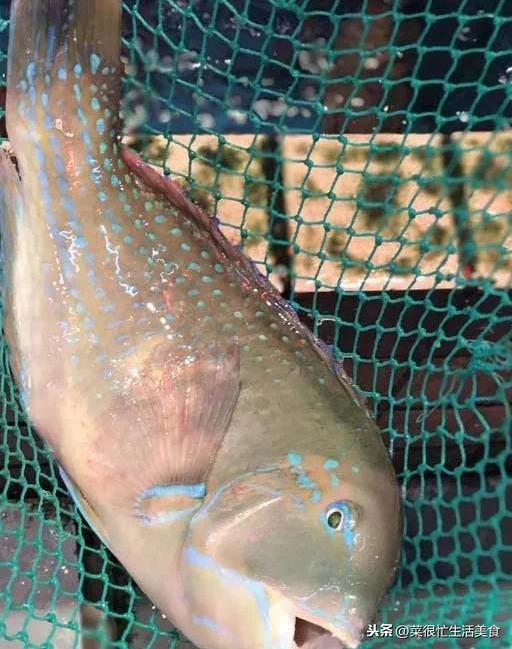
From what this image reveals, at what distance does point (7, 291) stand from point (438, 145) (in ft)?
5.28

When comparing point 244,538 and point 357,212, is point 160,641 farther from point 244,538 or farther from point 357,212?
point 357,212

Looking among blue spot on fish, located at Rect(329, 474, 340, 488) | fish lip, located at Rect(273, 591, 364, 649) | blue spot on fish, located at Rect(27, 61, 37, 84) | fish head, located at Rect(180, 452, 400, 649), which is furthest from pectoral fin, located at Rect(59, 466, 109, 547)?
blue spot on fish, located at Rect(27, 61, 37, 84)

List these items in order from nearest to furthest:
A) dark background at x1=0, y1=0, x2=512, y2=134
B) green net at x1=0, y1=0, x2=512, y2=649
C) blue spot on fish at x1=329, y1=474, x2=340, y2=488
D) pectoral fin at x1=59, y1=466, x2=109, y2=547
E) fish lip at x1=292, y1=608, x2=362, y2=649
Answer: fish lip at x1=292, y1=608, x2=362, y2=649 → blue spot on fish at x1=329, y1=474, x2=340, y2=488 → pectoral fin at x1=59, y1=466, x2=109, y2=547 → green net at x1=0, y1=0, x2=512, y2=649 → dark background at x1=0, y1=0, x2=512, y2=134

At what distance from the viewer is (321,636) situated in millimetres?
1665

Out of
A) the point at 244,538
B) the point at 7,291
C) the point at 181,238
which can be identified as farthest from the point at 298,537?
the point at 7,291

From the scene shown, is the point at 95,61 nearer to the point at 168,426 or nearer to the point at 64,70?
the point at 64,70

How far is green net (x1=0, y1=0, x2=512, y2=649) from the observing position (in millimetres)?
2467

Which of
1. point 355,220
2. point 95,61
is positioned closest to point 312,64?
point 355,220

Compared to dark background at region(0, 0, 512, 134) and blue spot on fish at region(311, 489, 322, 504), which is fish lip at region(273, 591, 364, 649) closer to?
blue spot on fish at region(311, 489, 322, 504)

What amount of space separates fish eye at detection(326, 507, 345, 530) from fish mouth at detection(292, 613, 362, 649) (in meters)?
0.21

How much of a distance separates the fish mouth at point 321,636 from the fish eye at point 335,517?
0.21m

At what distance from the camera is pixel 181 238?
1786 mm

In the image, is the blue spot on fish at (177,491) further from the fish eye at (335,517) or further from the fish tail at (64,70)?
the fish tail at (64,70)

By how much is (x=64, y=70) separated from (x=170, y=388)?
0.78 meters
